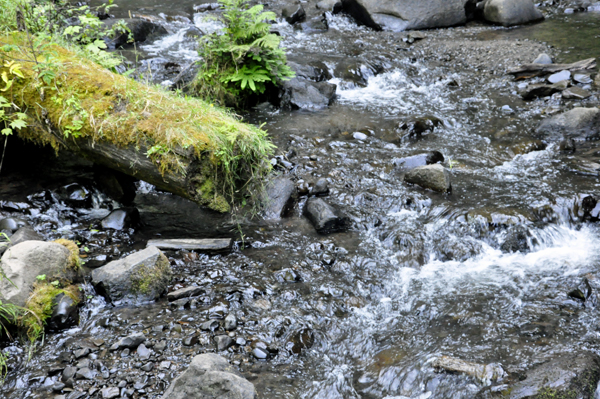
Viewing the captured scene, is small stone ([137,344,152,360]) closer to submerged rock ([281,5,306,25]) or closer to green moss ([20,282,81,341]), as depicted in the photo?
green moss ([20,282,81,341])

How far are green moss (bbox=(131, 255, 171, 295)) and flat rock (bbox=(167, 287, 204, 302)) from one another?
173mm

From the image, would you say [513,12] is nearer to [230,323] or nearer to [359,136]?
[359,136]

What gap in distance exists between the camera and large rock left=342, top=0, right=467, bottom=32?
47.5 feet

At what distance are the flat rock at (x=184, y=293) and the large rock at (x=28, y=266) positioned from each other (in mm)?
1098

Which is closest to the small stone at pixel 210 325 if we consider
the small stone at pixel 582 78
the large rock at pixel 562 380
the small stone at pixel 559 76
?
the large rock at pixel 562 380

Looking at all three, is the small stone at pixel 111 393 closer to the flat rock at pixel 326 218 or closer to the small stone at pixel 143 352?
the small stone at pixel 143 352

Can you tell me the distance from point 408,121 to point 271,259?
15.6ft

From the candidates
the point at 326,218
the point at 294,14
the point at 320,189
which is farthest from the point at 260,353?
the point at 294,14

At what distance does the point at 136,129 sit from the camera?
5.21m

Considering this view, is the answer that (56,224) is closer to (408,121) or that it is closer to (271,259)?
(271,259)

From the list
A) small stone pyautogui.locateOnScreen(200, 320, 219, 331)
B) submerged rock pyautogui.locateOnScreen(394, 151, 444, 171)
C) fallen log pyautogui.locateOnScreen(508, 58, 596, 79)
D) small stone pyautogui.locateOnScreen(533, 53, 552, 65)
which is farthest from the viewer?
small stone pyautogui.locateOnScreen(533, 53, 552, 65)

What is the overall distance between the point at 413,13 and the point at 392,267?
11.3 metres

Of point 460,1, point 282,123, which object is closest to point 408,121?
point 282,123

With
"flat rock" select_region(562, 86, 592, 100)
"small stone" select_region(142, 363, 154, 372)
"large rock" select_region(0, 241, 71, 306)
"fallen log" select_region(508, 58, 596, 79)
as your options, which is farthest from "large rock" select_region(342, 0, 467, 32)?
"small stone" select_region(142, 363, 154, 372)
